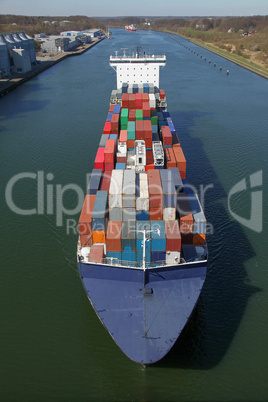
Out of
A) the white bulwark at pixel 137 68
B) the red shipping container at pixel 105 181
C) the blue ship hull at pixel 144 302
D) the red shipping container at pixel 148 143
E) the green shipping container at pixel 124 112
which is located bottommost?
the blue ship hull at pixel 144 302

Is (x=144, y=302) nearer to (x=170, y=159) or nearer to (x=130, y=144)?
(x=170, y=159)

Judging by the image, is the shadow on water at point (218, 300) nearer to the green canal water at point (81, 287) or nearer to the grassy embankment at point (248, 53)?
the green canal water at point (81, 287)

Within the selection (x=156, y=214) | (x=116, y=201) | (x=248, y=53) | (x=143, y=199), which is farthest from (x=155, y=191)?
(x=248, y=53)

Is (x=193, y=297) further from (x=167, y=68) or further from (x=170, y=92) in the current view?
(x=167, y=68)

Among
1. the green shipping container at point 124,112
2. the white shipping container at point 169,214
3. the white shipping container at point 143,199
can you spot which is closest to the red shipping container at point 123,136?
the green shipping container at point 124,112

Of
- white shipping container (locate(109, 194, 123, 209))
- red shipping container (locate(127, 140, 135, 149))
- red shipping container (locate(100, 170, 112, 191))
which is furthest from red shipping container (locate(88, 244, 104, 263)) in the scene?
red shipping container (locate(127, 140, 135, 149))
